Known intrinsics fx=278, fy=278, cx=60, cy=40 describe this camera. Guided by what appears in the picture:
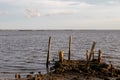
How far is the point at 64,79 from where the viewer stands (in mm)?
26062

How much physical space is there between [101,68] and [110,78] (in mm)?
2331

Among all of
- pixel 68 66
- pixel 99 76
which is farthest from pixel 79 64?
pixel 99 76

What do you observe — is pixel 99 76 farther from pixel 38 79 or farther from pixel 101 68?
pixel 38 79

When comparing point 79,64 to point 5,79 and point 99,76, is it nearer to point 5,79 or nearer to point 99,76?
point 99,76

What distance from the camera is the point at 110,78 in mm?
26750

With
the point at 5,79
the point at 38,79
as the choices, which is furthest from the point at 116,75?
the point at 5,79

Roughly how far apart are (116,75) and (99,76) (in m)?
1.70

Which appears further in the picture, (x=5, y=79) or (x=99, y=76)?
(x=99, y=76)

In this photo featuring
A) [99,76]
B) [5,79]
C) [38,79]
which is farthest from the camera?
[99,76]

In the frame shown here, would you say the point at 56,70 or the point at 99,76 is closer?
the point at 99,76

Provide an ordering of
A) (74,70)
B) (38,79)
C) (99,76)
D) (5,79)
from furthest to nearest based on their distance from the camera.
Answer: (74,70), (99,76), (5,79), (38,79)

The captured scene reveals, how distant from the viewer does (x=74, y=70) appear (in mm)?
29625

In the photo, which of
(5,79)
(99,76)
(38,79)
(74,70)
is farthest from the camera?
(74,70)

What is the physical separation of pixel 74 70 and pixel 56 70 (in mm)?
1920
